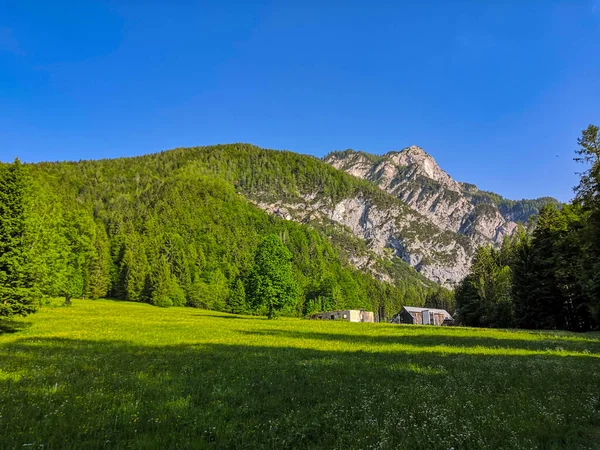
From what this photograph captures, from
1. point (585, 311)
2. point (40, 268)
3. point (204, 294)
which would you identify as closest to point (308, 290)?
point (204, 294)

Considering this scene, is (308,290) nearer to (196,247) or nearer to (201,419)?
(196,247)

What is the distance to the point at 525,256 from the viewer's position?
60156 mm

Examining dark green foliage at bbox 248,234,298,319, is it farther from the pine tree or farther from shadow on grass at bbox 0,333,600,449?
the pine tree

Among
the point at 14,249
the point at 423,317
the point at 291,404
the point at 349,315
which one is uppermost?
the point at 14,249

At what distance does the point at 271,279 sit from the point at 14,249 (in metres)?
39.0

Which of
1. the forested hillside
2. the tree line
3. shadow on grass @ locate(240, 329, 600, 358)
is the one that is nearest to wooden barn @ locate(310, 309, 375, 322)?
the forested hillside

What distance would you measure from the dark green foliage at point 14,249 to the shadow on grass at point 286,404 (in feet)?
41.3

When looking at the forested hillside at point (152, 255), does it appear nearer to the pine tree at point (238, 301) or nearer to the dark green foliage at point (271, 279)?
the pine tree at point (238, 301)

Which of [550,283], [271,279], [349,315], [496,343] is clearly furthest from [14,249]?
[349,315]

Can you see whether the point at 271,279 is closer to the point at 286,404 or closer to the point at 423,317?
the point at 286,404

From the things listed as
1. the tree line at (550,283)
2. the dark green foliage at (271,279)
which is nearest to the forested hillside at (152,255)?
the dark green foliage at (271,279)

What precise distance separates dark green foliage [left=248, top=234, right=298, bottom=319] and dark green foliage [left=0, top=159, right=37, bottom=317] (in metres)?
35.7

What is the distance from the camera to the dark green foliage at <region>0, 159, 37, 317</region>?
84.8ft

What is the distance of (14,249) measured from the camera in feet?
86.2
